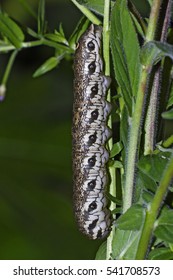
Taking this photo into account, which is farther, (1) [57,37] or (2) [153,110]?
(1) [57,37]

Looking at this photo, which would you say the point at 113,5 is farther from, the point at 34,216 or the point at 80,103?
the point at 34,216

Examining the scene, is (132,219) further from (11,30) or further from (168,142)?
(11,30)

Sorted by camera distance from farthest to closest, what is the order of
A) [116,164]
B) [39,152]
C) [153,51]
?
[39,152] → [116,164] → [153,51]

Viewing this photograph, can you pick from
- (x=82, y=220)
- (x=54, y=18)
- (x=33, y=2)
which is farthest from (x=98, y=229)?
(x=54, y=18)

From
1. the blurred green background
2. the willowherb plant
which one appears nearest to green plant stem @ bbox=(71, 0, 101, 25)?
the willowherb plant

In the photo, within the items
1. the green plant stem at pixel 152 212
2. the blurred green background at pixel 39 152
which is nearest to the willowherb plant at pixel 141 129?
the green plant stem at pixel 152 212

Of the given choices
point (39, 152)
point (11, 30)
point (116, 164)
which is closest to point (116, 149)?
point (116, 164)

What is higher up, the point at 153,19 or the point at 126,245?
the point at 153,19

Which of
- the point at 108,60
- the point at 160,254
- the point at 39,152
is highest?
the point at 108,60

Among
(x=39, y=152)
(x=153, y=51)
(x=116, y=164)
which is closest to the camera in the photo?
(x=153, y=51)
